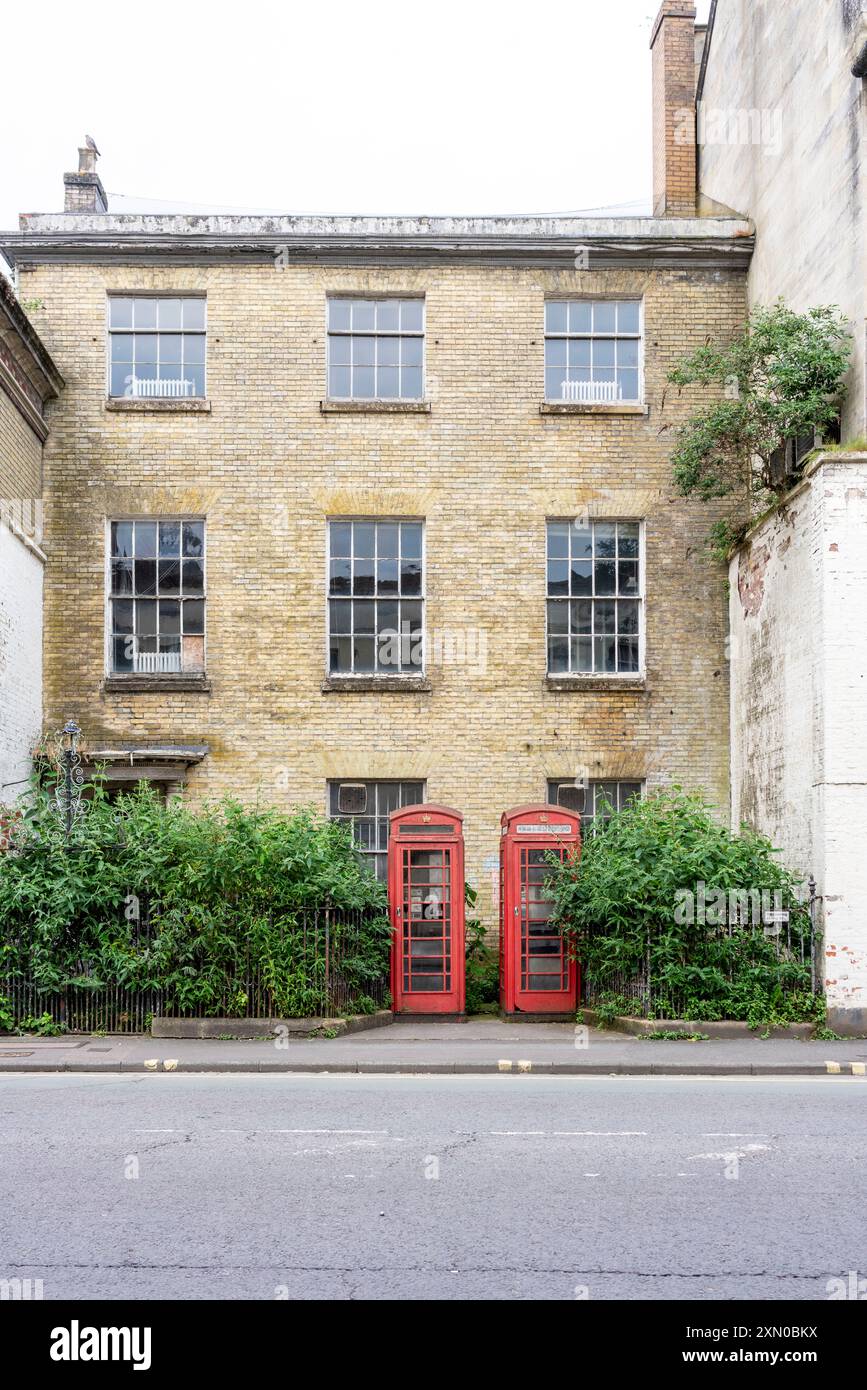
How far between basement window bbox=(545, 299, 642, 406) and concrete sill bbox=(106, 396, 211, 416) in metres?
5.13

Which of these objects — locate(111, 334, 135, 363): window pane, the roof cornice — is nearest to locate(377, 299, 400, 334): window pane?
the roof cornice

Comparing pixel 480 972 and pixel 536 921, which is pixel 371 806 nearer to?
pixel 480 972

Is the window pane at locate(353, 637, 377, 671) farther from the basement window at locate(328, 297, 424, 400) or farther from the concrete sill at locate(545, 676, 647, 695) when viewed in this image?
the basement window at locate(328, 297, 424, 400)

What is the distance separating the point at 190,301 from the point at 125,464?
106 inches

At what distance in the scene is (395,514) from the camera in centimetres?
2047

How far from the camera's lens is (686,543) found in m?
20.5

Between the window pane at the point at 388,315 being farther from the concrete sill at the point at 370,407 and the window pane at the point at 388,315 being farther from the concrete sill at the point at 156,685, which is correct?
the concrete sill at the point at 156,685

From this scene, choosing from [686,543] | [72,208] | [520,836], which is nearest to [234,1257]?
[520,836]

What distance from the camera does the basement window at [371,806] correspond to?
20156 millimetres

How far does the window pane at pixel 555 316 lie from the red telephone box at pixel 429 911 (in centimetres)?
828

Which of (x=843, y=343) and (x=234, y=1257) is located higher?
(x=843, y=343)

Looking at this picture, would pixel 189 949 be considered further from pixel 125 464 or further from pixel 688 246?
pixel 688 246

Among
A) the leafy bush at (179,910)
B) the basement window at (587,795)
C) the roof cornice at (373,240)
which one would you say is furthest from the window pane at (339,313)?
the leafy bush at (179,910)

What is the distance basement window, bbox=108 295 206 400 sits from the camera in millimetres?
20719
